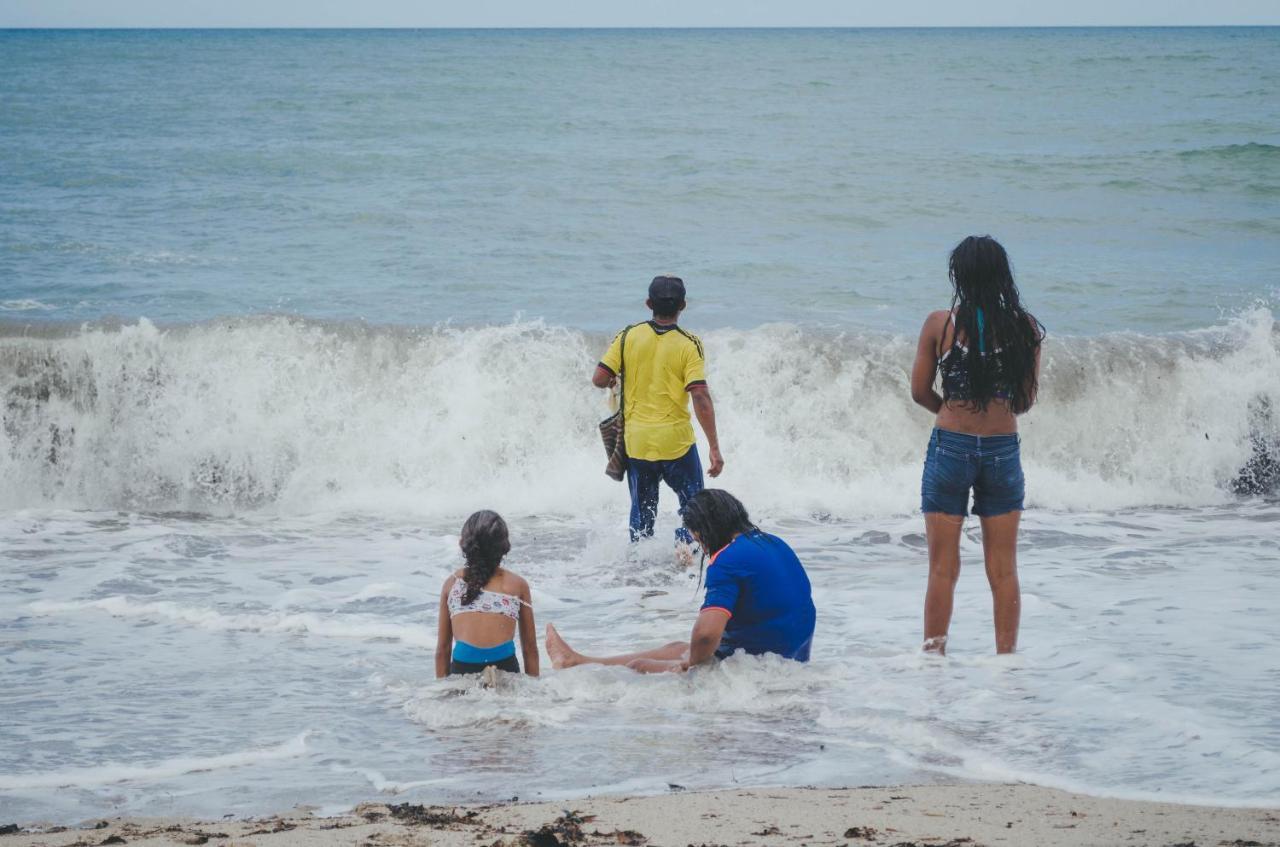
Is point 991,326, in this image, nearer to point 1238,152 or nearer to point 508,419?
point 508,419

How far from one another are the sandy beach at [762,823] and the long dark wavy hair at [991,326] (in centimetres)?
168

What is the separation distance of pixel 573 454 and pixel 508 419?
806mm

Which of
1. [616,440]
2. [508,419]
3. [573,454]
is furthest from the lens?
[508,419]

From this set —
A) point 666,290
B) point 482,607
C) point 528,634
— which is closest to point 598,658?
point 528,634

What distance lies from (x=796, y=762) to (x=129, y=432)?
8939 mm

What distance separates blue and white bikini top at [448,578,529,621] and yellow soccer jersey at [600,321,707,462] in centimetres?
215

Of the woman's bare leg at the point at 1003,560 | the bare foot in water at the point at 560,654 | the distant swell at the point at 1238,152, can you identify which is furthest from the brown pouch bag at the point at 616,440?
the distant swell at the point at 1238,152

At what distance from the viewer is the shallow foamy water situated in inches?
191

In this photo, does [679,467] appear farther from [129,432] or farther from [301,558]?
[129,432]

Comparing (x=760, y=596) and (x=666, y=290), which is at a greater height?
(x=666, y=290)

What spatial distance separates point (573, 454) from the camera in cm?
1196

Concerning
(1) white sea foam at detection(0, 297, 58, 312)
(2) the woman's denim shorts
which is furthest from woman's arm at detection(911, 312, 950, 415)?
(1) white sea foam at detection(0, 297, 58, 312)

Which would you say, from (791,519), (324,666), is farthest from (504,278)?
(324,666)

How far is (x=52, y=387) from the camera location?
1232cm
